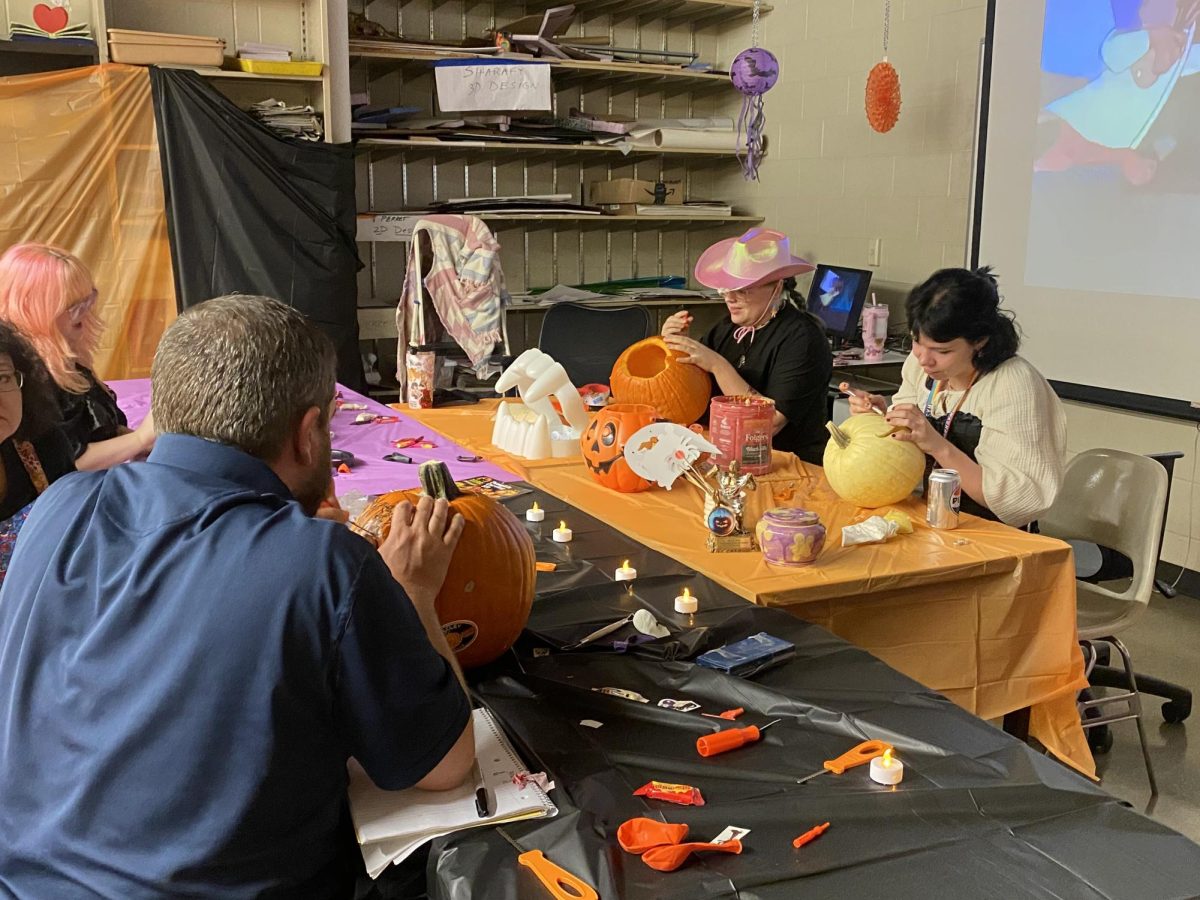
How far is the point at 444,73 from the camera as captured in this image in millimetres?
4727

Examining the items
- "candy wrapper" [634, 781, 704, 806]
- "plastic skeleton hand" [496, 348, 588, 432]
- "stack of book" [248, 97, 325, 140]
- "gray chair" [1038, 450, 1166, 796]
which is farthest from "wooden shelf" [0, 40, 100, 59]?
"candy wrapper" [634, 781, 704, 806]

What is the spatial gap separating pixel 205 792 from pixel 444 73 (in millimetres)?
4266

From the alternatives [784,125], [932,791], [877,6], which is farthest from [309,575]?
[784,125]

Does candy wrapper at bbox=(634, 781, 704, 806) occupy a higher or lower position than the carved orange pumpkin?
lower

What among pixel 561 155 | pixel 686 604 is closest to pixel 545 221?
pixel 561 155

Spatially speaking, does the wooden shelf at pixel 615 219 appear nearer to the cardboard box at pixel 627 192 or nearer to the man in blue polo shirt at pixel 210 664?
the cardboard box at pixel 627 192

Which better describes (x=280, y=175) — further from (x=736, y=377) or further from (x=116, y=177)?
(x=736, y=377)

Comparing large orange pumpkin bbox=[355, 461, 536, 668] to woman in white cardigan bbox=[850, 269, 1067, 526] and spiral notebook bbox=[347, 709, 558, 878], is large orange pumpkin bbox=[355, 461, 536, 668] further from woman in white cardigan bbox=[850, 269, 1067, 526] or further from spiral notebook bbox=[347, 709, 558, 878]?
woman in white cardigan bbox=[850, 269, 1067, 526]

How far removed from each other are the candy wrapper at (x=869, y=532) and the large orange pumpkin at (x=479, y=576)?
785 mm

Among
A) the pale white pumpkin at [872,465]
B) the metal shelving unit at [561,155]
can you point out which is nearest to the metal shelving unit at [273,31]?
the metal shelving unit at [561,155]

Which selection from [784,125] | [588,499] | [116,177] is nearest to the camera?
[588,499]

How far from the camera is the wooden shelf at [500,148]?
15.7 feet

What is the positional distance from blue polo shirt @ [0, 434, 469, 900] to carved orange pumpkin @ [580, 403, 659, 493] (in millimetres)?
1337

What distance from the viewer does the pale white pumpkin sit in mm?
2230
